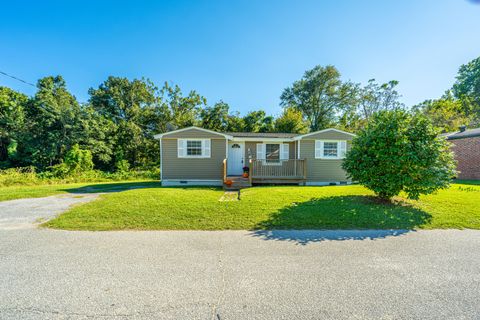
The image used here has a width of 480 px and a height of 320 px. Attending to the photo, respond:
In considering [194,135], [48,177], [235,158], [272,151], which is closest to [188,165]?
[194,135]

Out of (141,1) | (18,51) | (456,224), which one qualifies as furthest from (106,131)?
(456,224)

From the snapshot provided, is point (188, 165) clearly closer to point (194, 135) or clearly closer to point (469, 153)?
point (194, 135)

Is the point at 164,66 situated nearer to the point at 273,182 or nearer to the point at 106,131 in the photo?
the point at 106,131

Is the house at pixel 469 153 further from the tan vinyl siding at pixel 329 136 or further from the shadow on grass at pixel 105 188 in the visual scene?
the shadow on grass at pixel 105 188

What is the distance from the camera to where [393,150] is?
600cm

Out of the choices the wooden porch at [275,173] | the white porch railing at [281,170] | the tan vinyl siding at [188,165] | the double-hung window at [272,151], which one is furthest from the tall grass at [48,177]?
the white porch railing at [281,170]

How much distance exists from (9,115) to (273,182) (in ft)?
76.1

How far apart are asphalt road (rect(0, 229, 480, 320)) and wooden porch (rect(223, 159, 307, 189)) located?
6.18 metres

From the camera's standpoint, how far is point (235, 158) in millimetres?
12672

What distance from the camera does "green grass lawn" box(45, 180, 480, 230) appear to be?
4875 millimetres

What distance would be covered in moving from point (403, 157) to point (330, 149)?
6.09m

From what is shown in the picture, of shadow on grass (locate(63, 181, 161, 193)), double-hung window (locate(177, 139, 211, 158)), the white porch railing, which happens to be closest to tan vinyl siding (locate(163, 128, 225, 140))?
double-hung window (locate(177, 139, 211, 158))

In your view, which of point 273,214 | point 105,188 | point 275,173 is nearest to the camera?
point 273,214

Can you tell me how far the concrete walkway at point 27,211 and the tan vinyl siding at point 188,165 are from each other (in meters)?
4.85
